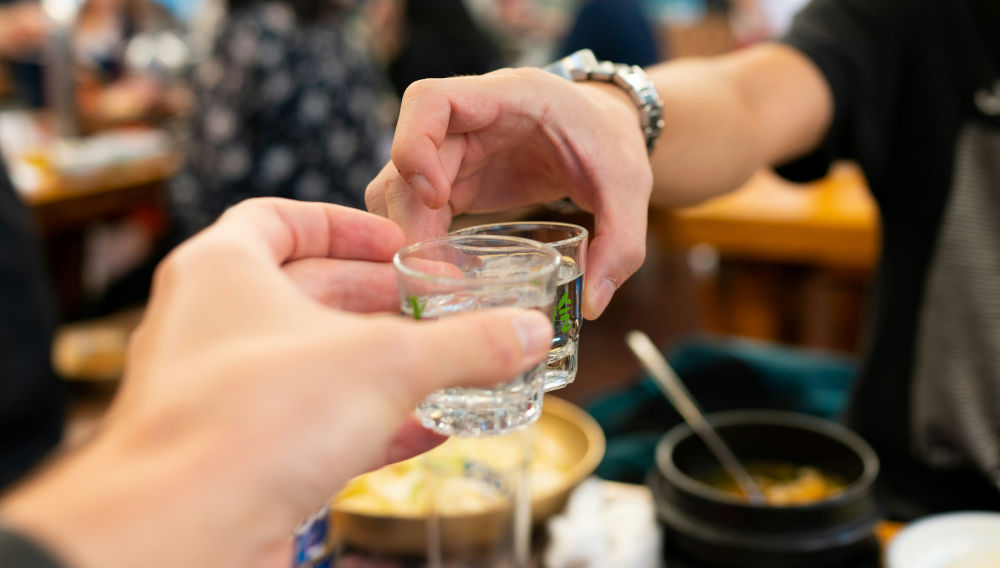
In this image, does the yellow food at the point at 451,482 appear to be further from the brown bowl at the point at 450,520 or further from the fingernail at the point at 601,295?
the fingernail at the point at 601,295

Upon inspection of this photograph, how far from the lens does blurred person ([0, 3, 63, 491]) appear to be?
55.2 inches

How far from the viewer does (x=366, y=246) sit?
67 centimetres

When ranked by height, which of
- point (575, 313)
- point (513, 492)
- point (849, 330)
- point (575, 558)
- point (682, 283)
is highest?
point (575, 313)

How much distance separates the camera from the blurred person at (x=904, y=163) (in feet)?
3.93

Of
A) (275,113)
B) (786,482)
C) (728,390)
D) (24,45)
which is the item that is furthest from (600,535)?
(24,45)

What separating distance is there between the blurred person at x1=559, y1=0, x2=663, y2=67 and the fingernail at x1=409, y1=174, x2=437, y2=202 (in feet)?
10.5

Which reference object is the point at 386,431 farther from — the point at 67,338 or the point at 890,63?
the point at 67,338

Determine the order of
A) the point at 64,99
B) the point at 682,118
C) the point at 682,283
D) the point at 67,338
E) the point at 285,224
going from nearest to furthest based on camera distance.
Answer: the point at 285,224 < the point at 682,118 < the point at 67,338 < the point at 64,99 < the point at 682,283

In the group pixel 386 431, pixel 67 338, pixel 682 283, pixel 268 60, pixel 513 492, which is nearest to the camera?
pixel 386 431

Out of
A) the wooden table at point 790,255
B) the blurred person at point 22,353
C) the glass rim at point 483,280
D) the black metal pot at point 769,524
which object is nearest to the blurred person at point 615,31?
the wooden table at point 790,255

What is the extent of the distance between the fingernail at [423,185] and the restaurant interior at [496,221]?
0.13 metres

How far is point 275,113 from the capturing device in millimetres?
2744

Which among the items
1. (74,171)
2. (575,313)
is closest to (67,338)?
(74,171)

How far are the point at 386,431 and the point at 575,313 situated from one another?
0.26m
